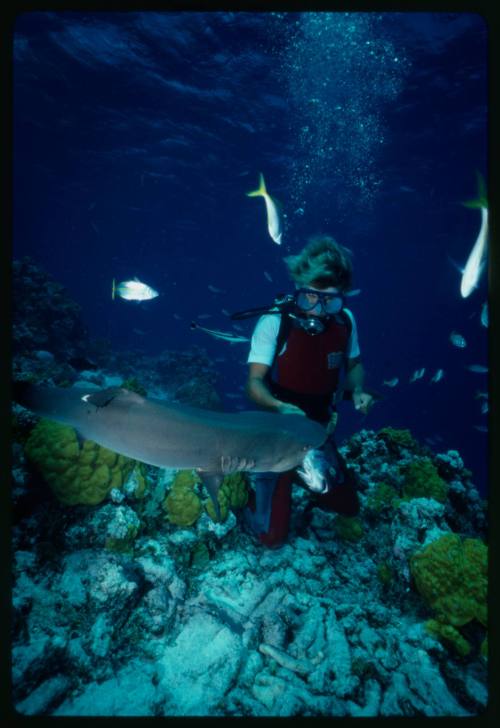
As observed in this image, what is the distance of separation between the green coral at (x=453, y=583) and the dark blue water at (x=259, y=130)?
3.36 metres

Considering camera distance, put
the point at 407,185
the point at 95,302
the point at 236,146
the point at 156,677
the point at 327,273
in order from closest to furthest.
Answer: the point at 156,677 → the point at 327,273 → the point at 236,146 → the point at 407,185 → the point at 95,302

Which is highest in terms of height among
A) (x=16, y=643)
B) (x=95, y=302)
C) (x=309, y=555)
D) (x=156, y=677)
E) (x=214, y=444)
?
(x=214, y=444)

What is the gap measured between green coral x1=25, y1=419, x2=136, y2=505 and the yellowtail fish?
143 inches

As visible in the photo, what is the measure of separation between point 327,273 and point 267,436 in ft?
7.36

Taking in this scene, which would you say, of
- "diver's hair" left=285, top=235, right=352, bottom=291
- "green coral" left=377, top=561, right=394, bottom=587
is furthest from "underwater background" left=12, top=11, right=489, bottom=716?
"diver's hair" left=285, top=235, right=352, bottom=291

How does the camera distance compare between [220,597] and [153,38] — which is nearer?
[220,597]

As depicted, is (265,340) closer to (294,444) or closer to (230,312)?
(294,444)

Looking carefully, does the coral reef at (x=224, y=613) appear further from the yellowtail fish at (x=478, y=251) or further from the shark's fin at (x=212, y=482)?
the yellowtail fish at (x=478, y=251)

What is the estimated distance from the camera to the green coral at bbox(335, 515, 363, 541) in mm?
4512

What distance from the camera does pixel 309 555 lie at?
13.5 feet

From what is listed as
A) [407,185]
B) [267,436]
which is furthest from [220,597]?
[407,185]

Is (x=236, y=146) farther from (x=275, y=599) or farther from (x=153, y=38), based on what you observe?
(x=275, y=599)

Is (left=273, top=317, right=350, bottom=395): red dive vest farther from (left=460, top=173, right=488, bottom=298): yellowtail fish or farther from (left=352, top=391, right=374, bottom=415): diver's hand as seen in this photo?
(left=460, top=173, right=488, bottom=298): yellowtail fish

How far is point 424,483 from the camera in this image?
5.26 metres
